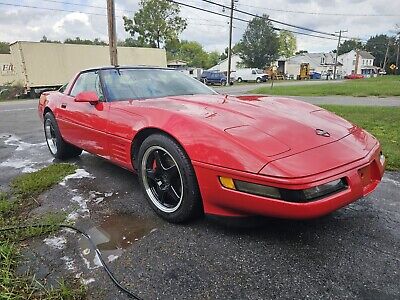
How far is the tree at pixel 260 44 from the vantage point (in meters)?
56.4

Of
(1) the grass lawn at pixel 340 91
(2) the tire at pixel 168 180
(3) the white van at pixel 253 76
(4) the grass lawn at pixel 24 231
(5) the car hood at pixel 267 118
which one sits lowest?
(3) the white van at pixel 253 76

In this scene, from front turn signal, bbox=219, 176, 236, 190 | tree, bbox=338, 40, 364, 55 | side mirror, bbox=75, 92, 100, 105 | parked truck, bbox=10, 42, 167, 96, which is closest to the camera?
front turn signal, bbox=219, 176, 236, 190

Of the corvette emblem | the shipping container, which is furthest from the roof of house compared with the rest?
the corvette emblem

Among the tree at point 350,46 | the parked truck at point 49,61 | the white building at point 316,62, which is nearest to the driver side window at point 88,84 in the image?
the parked truck at point 49,61

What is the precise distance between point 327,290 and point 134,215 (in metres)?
1.51

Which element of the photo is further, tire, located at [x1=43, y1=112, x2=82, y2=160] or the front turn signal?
tire, located at [x1=43, y1=112, x2=82, y2=160]

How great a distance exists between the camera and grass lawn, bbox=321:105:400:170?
4.02 m

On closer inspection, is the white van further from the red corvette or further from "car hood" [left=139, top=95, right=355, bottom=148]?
"car hood" [left=139, top=95, right=355, bottom=148]

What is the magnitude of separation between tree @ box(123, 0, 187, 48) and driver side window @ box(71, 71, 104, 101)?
151 feet

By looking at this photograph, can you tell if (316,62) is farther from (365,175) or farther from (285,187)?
(285,187)

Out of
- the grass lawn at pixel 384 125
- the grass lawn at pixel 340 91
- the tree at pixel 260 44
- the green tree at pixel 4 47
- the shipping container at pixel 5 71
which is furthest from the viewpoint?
the tree at pixel 260 44

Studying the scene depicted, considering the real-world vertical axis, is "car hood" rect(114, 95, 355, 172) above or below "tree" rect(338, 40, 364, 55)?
below

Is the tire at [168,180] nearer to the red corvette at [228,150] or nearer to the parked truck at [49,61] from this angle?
the red corvette at [228,150]

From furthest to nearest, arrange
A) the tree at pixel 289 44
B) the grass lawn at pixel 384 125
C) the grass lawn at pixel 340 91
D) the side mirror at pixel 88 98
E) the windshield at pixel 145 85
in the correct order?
the tree at pixel 289 44 → the grass lawn at pixel 340 91 → the grass lawn at pixel 384 125 → the windshield at pixel 145 85 → the side mirror at pixel 88 98
